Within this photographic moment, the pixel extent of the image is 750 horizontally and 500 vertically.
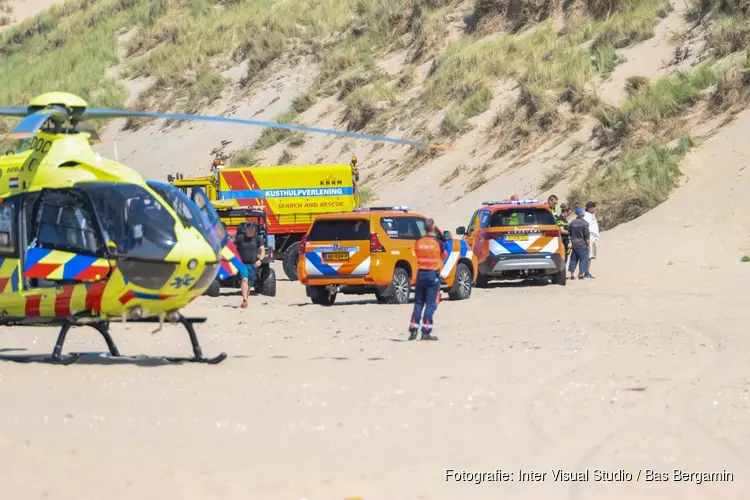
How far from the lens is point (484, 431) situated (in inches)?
387

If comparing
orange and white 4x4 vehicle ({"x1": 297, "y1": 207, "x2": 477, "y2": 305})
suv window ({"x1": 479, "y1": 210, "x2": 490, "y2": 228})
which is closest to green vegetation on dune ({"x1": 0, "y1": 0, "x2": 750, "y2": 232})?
suv window ({"x1": 479, "y1": 210, "x2": 490, "y2": 228})

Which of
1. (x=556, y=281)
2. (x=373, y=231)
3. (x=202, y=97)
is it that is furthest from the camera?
(x=202, y=97)

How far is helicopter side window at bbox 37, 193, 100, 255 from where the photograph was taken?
13.9 metres

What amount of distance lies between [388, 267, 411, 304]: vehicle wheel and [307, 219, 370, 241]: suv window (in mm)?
862

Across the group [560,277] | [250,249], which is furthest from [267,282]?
[560,277]

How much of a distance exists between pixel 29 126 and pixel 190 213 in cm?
193

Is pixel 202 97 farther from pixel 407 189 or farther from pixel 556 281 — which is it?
pixel 556 281

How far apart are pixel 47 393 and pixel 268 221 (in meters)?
19.1

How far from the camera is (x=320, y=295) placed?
73.4ft

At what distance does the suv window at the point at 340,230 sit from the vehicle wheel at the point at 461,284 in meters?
2.09

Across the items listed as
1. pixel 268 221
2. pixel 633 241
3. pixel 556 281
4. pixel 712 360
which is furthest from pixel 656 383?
pixel 268 221

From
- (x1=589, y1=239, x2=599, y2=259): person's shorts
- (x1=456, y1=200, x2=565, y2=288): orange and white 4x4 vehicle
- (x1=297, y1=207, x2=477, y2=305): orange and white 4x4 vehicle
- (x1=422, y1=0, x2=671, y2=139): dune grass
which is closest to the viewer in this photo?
(x1=297, y1=207, x2=477, y2=305): orange and white 4x4 vehicle

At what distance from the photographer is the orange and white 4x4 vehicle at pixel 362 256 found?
70.8 feet

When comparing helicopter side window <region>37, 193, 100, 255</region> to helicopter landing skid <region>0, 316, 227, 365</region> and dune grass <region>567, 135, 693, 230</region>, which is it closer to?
helicopter landing skid <region>0, 316, 227, 365</region>
